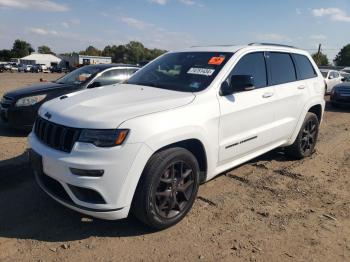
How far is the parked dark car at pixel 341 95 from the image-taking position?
13859 mm

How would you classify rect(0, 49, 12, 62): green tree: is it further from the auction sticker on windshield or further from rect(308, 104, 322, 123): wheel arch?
the auction sticker on windshield

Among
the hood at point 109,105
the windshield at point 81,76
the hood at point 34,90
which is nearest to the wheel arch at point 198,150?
the hood at point 109,105

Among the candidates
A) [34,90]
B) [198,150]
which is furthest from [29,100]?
[198,150]

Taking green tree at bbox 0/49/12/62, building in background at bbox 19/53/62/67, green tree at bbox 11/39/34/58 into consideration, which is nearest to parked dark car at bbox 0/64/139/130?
building in background at bbox 19/53/62/67

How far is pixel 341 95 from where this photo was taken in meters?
14.0

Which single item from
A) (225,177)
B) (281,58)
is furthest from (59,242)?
(281,58)

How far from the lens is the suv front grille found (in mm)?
3416

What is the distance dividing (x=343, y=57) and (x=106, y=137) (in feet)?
394

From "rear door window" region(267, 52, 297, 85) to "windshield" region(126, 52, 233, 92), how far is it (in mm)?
956

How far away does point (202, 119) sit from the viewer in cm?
396

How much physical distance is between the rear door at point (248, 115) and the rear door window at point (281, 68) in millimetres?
206

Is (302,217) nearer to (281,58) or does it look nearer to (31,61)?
(281,58)

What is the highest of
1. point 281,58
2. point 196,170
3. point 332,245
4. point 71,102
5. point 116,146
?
point 281,58

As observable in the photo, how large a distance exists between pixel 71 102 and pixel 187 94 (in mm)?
1234
